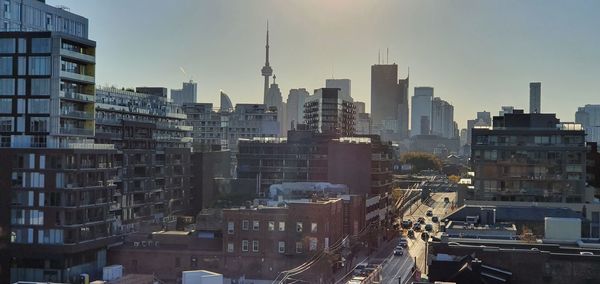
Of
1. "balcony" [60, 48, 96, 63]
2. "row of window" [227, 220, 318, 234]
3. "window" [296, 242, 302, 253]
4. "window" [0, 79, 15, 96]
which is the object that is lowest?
"window" [296, 242, 302, 253]

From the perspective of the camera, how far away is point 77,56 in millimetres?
76812

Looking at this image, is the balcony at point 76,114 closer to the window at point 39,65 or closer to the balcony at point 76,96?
the balcony at point 76,96

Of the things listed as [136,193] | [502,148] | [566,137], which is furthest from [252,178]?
[566,137]

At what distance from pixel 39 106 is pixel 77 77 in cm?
479

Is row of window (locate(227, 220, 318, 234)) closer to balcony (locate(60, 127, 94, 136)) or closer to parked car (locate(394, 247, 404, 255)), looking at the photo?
balcony (locate(60, 127, 94, 136))

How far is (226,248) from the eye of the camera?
74688mm

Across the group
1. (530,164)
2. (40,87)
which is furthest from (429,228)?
(40,87)

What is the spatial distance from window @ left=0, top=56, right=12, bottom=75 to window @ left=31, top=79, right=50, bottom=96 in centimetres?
252

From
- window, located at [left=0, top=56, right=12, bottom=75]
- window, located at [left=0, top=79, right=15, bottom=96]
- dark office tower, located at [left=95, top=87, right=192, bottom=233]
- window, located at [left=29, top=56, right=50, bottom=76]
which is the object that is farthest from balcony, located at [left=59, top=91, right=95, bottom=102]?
dark office tower, located at [left=95, top=87, right=192, bottom=233]

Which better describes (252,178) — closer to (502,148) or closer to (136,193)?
(136,193)

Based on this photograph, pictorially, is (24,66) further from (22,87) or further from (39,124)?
(39,124)

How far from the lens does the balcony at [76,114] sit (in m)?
75.6

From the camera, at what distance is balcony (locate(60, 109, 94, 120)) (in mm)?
75625

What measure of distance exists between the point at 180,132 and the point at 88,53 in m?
40.1
